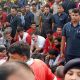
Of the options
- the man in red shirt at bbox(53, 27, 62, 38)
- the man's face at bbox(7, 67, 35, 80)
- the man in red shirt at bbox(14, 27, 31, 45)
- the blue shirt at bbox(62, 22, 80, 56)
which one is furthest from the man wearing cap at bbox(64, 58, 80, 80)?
the man in red shirt at bbox(14, 27, 31, 45)

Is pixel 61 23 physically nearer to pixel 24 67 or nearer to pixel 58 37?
pixel 58 37

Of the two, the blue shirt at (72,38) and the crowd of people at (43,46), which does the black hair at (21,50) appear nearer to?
the crowd of people at (43,46)

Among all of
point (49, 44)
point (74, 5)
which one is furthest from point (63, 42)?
point (74, 5)

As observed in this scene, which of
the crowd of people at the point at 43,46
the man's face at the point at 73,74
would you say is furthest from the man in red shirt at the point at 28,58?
the man's face at the point at 73,74

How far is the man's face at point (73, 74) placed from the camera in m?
2.26

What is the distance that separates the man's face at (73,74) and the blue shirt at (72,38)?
14.1 ft

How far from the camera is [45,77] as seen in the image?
378 centimetres

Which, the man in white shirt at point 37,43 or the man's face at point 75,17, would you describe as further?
the man in white shirt at point 37,43

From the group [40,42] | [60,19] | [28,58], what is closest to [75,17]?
[28,58]

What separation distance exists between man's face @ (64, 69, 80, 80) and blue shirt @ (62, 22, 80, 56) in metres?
4.29

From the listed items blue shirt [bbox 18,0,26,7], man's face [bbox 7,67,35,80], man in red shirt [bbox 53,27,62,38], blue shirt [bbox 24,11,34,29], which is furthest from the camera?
blue shirt [bbox 18,0,26,7]

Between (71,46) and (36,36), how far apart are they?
4.22 meters

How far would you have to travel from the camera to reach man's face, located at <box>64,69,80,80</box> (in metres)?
2.26

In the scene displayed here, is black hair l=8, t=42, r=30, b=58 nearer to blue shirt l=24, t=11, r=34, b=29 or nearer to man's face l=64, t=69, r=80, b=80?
man's face l=64, t=69, r=80, b=80
